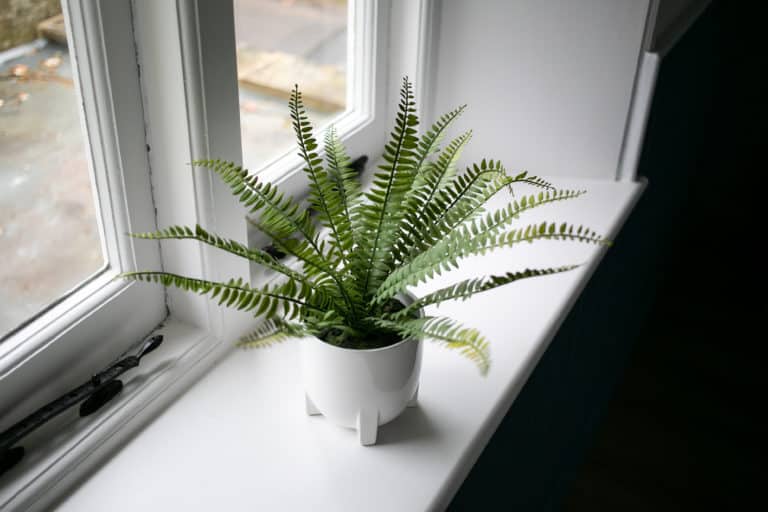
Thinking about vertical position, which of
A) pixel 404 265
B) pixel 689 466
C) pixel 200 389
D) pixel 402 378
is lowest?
pixel 689 466

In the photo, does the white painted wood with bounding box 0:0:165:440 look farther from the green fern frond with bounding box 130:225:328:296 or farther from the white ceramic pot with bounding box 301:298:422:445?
the white ceramic pot with bounding box 301:298:422:445

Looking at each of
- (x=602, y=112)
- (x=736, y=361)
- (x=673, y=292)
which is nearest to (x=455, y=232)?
(x=602, y=112)

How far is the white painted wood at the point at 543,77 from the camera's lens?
1.45 m

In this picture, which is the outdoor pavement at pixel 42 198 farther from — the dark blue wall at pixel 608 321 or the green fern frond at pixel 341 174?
the dark blue wall at pixel 608 321

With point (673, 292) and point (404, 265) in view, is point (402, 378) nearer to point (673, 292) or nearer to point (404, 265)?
point (404, 265)

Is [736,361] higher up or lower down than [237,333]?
lower down

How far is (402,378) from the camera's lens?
0.88 meters

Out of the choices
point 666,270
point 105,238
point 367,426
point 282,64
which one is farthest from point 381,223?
point 666,270

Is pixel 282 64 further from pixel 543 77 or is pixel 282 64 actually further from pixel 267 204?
pixel 543 77

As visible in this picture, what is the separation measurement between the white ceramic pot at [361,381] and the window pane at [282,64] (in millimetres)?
443

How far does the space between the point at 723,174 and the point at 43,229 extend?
2.80m

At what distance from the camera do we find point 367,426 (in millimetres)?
917

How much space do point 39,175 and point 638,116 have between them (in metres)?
1.12

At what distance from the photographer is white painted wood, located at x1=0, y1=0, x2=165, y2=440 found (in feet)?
2.82
